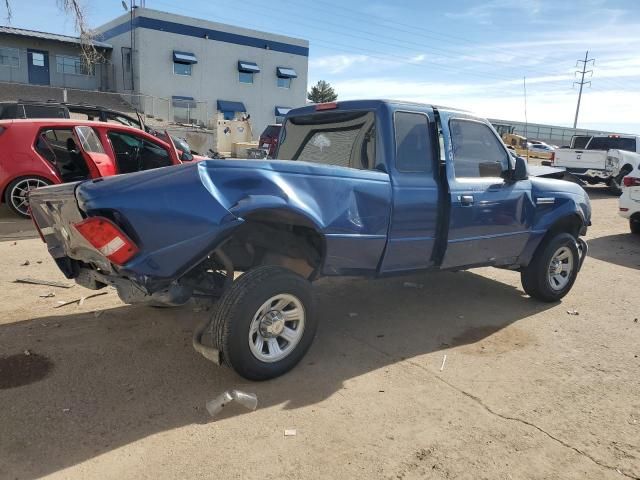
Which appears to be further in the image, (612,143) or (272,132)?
(272,132)

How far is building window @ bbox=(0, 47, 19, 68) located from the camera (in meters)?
32.6

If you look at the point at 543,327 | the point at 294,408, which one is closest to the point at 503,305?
the point at 543,327

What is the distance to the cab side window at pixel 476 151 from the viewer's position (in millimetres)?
4676

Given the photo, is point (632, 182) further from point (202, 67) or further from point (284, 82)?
point (284, 82)

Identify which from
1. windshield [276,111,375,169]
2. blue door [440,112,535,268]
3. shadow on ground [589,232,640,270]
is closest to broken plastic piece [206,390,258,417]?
windshield [276,111,375,169]

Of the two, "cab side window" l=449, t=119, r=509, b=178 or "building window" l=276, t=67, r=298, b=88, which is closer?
"cab side window" l=449, t=119, r=509, b=178

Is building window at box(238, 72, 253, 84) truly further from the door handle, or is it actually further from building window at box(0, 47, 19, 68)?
the door handle

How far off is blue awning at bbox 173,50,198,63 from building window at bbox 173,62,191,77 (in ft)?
1.52

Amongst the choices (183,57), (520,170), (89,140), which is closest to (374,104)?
(520,170)

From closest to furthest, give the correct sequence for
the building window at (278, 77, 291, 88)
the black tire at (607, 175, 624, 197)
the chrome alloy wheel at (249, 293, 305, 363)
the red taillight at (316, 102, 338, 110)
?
the chrome alloy wheel at (249, 293, 305, 363) < the red taillight at (316, 102, 338, 110) < the black tire at (607, 175, 624, 197) < the building window at (278, 77, 291, 88)

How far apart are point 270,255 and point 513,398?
2053 mm

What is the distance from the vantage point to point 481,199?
186 inches

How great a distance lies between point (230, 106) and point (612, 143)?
27236 mm

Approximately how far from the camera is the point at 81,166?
28.7 feet
